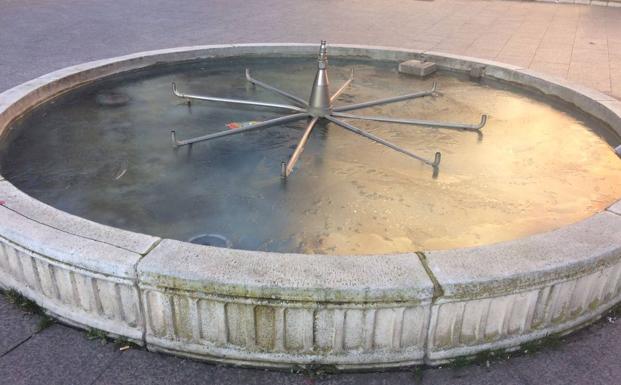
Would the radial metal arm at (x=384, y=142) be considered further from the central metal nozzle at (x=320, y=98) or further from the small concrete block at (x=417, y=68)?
the small concrete block at (x=417, y=68)

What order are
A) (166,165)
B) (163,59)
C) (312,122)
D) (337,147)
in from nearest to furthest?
(166,165) < (337,147) < (312,122) < (163,59)

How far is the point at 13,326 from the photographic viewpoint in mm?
3088

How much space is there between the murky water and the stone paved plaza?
101 centimetres

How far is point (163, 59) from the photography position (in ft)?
24.7

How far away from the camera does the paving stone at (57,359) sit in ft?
9.02

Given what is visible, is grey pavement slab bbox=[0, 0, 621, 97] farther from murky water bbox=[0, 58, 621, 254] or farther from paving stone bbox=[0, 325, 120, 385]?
paving stone bbox=[0, 325, 120, 385]

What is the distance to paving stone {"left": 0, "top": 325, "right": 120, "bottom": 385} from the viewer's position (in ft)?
9.02

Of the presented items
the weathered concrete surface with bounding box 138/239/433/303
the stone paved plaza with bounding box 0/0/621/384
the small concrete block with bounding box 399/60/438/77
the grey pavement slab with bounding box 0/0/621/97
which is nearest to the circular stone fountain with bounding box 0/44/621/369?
the weathered concrete surface with bounding box 138/239/433/303

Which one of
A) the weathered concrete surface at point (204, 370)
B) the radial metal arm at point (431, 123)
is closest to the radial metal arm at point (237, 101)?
the radial metal arm at point (431, 123)

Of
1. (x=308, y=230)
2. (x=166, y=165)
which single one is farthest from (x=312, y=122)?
(x=308, y=230)

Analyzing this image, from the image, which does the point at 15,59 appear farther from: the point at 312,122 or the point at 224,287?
the point at 224,287

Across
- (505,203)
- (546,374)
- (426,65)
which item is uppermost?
(426,65)

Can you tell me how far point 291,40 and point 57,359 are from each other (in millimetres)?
8194

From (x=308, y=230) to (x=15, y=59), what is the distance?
6686mm
